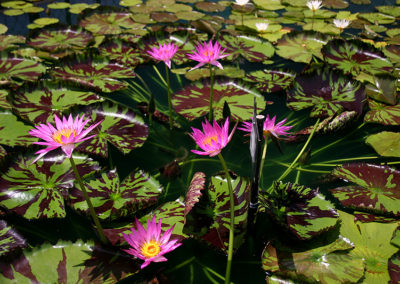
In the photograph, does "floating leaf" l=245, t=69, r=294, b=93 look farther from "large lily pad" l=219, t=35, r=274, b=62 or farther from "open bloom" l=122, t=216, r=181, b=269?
"open bloom" l=122, t=216, r=181, b=269

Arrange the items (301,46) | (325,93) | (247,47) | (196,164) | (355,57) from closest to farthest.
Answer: (196,164) < (325,93) < (355,57) < (247,47) < (301,46)

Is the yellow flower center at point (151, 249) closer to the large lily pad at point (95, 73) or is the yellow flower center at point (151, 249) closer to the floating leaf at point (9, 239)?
the floating leaf at point (9, 239)

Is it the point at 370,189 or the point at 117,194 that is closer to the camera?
the point at 117,194

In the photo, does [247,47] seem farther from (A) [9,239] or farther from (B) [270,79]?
(A) [9,239]

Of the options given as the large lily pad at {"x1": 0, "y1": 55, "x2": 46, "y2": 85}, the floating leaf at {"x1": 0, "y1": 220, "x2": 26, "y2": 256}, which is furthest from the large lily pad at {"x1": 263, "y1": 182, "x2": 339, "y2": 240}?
the large lily pad at {"x1": 0, "y1": 55, "x2": 46, "y2": 85}

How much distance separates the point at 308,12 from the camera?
343 centimetres

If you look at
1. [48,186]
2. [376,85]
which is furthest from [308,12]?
[48,186]

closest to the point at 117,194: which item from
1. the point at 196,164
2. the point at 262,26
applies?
the point at 196,164

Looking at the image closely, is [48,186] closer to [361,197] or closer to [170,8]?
[361,197]

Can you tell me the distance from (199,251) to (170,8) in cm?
296

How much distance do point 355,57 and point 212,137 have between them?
5.83 ft

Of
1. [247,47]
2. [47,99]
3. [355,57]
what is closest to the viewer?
Answer: [47,99]

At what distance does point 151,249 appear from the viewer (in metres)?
0.86

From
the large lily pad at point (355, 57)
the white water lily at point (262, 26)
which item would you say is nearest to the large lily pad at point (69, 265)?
the large lily pad at point (355, 57)
